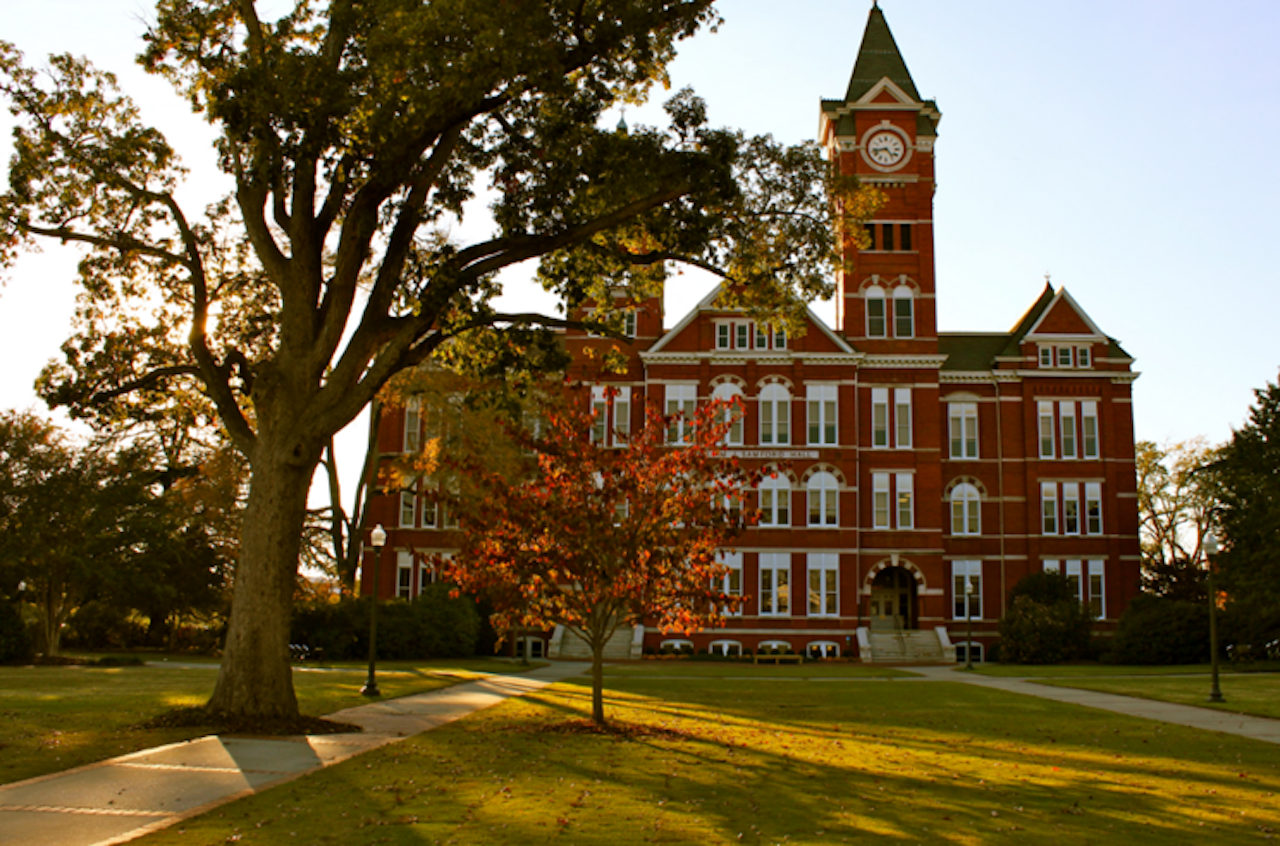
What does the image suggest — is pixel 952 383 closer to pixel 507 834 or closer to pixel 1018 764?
pixel 1018 764

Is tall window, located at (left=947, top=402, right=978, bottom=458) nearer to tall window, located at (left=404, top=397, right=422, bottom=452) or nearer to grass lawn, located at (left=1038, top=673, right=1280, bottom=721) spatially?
grass lawn, located at (left=1038, top=673, right=1280, bottom=721)

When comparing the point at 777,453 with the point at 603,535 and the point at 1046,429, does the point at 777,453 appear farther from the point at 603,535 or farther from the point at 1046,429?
the point at 603,535

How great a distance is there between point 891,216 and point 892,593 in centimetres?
1825

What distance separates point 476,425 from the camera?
4072 centimetres

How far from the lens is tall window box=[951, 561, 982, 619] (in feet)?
168

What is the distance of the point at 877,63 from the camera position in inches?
2140

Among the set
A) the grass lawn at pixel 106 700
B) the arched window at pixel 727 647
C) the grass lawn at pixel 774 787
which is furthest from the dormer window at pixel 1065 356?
Answer: the grass lawn at pixel 774 787

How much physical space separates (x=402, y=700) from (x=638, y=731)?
678 cm

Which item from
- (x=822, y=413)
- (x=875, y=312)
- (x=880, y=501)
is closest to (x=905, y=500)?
(x=880, y=501)

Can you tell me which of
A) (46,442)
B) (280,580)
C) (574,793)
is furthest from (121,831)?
(46,442)

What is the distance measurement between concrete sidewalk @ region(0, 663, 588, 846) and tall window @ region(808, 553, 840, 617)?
34560 mm

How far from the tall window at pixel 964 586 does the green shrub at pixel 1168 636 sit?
8156 mm

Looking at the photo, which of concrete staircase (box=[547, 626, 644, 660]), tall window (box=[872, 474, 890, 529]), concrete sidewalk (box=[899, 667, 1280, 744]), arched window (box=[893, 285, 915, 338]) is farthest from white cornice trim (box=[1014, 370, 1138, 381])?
concrete sidewalk (box=[899, 667, 1280, 744])

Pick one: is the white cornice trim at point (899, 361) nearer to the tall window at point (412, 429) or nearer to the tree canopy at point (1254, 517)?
the tree canopy at point (1254, 517)
